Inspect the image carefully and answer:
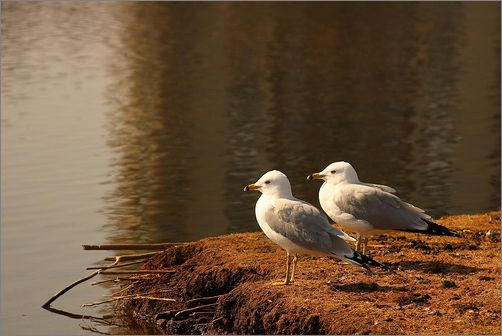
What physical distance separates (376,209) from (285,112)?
572 inches

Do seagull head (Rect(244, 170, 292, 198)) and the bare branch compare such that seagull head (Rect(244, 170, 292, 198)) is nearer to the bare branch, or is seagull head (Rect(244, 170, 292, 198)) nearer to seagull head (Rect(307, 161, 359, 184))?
seagull head (Rect(307, 161, 359, 184))

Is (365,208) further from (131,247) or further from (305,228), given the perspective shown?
(131,247)

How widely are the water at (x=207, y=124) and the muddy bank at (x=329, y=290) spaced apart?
2.63ft

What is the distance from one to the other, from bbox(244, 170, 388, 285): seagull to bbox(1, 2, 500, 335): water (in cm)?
203

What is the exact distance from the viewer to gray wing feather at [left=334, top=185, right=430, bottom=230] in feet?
35.8

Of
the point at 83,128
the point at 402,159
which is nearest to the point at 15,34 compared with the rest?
the point at 83,128

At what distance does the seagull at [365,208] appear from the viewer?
429 inches

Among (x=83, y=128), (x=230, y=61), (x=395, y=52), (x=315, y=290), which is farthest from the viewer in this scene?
(x=395, y=52)

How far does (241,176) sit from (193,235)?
11.7 ft

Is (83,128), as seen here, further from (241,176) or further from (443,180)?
(443,180)

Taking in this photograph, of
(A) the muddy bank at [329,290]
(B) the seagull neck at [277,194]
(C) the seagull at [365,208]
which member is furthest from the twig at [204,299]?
(C) the seagull at [365,208]

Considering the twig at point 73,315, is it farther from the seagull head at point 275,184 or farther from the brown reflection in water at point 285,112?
the brown reflection in water at point 285,112

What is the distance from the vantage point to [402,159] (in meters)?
20.3

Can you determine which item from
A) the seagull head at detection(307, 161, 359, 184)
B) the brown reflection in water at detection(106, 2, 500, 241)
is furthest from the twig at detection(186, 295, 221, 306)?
the brown reflection in water at detection(106, 2, 500, 241)
